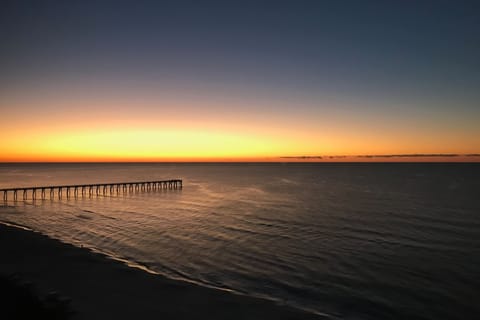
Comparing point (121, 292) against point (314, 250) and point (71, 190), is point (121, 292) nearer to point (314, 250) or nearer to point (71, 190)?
point (314, 250)

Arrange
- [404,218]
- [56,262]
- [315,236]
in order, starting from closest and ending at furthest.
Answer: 1. [56,262]
2. [315,236]
3. [404,218]

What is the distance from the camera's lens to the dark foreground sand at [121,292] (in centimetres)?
918

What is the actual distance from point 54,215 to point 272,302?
94.8 feet

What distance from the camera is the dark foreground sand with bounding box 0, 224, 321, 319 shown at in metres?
9.18

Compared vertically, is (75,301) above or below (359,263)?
above

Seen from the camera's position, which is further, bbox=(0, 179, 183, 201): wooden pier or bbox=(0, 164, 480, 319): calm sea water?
bbox=(0, 179, 183, 201): wooden pier

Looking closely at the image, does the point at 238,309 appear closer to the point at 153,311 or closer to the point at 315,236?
the point at 153,311

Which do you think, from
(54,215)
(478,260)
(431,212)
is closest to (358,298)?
(478,260)

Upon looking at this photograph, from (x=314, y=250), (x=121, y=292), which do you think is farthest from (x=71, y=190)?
(x=121, y=292)

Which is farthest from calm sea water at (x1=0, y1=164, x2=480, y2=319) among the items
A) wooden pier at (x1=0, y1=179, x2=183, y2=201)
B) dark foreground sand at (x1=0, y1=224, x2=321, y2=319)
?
wooden pier at (x1=0, y1=179, x2=183, y2=201)

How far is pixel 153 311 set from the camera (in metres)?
9.17

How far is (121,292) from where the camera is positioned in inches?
413

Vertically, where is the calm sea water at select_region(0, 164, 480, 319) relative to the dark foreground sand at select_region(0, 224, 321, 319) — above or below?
below

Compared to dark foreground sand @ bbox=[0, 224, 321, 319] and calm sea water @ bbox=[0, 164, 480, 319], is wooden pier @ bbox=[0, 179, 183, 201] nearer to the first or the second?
calm sea water @ bbox=[0, 164, 480, 319]
